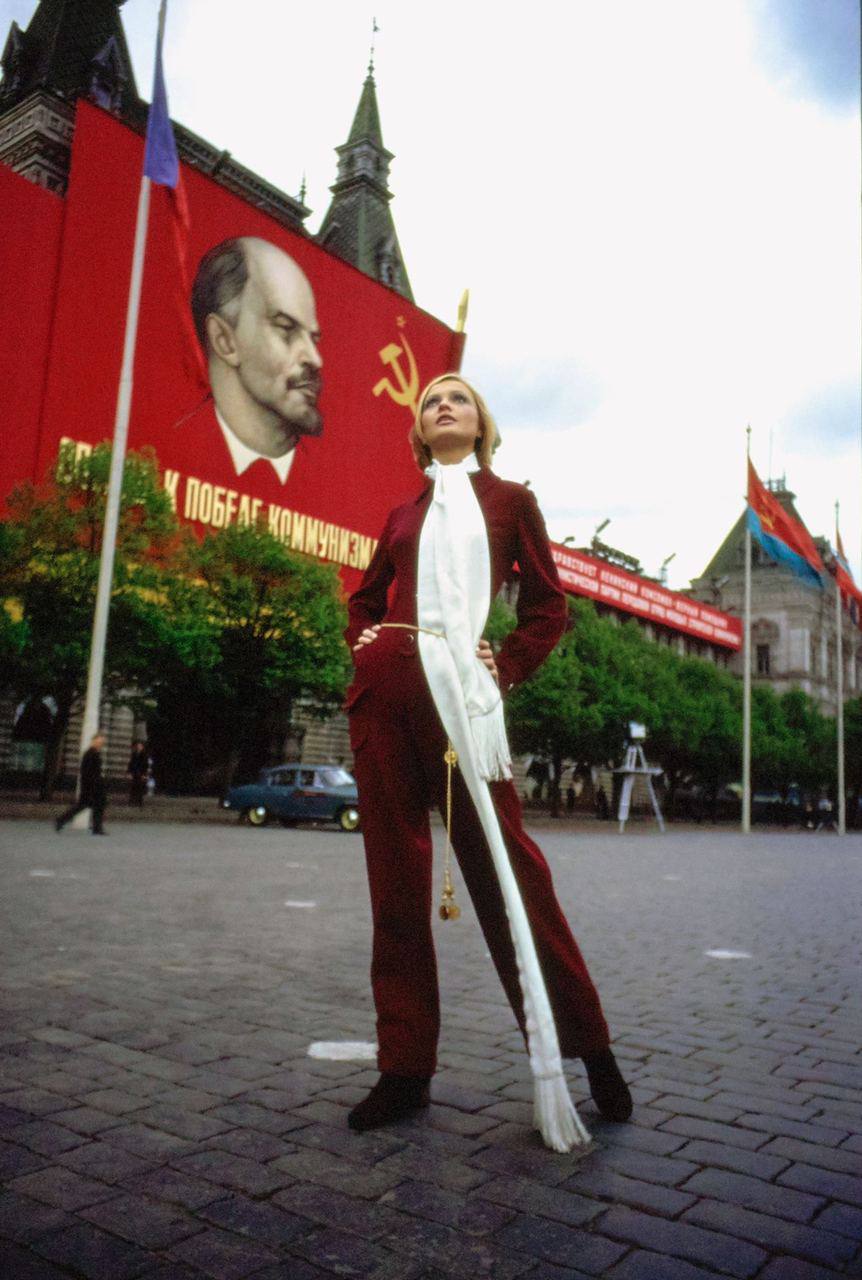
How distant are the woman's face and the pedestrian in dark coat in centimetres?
1422

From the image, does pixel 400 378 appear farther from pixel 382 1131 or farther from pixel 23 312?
pixel 382 1131

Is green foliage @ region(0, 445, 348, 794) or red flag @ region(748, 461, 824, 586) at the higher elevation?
red flag @ region(748, 461, 824, 586)

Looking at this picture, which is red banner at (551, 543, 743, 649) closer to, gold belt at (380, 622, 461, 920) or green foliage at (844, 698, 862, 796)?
green foliage at (844, 698, 862, 796)

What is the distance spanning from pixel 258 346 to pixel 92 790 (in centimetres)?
2149

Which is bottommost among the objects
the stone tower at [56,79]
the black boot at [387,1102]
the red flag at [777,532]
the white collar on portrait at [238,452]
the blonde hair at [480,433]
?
the black boot at [387,1102]

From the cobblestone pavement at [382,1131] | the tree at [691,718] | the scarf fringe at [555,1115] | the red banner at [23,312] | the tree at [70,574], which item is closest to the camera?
the cobblestone pavement at [382,1131]

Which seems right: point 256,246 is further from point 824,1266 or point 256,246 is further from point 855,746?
point 855,746

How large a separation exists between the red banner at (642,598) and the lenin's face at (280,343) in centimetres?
1945

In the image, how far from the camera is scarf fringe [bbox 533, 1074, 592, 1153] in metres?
2.74

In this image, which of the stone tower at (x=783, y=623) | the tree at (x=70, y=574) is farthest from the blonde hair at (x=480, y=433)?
the stone tower at (x=783, y=623)

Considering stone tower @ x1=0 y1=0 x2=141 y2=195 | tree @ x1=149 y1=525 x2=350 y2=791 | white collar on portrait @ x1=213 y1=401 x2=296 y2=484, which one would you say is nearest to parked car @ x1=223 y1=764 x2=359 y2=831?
tree @ x1=149 y1=525 x2=350 y2=791

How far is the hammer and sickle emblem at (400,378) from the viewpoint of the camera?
3972 cm

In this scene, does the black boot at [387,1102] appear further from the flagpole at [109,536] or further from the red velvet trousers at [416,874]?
the flagpole at [109,536]

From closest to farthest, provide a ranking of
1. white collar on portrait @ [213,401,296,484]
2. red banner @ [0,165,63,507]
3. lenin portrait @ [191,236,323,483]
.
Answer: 1. red banner @ [0,165,63,507]
2. white collar on portrait @ [213,401,296,484]
3. lenin portrait @ [191,236,323,483]
